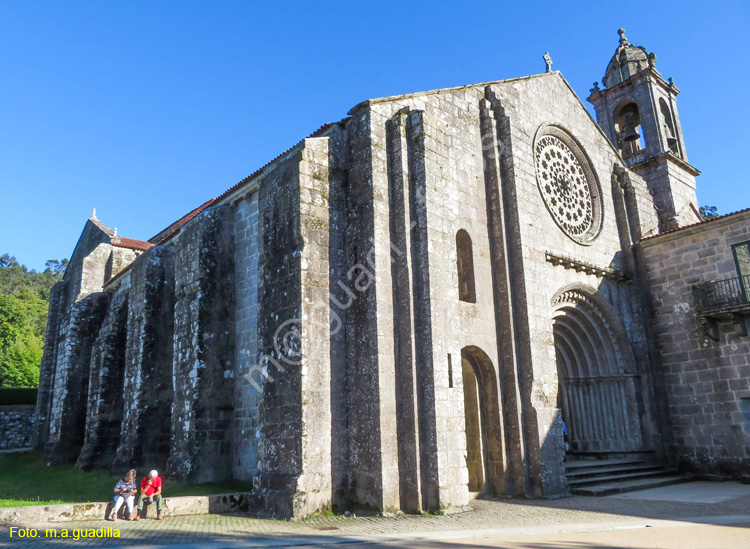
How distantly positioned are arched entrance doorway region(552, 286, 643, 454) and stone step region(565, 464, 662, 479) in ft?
1.66

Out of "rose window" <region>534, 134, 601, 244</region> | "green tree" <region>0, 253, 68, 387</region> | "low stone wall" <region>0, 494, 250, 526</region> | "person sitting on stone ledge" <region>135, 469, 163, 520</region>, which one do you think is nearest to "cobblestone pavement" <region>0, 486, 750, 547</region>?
"low stone wall" <region>0, 494, 250, 526</region>

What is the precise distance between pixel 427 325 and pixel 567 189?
760 cm

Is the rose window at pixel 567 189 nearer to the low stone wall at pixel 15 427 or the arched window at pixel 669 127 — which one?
the arched window at pixel 669 127

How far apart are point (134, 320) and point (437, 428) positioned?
9.04 metres

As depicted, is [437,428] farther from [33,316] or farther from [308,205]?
[33,316]

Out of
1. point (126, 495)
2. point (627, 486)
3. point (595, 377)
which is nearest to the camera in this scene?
point (126, 495)

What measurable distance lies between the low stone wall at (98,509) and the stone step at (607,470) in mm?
6618

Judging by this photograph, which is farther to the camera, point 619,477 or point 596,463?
point 596,463

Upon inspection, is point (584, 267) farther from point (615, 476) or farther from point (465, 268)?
point (615, 476)

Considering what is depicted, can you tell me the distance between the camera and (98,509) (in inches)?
324

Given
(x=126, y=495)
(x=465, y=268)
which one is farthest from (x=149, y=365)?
(x=465, y=268)

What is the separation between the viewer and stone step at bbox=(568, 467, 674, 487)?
1092cm

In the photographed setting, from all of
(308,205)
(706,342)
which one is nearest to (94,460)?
(308,205)

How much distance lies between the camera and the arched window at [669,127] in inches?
805
